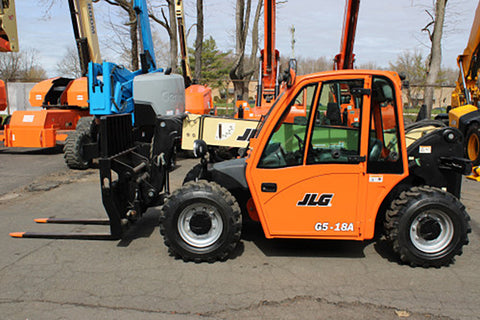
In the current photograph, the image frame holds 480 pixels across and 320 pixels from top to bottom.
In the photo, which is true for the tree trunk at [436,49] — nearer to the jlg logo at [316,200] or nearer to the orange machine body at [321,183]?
the orange machine body at [321,183]

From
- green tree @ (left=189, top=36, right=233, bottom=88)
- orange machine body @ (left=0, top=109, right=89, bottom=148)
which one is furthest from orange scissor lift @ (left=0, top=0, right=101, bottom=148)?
green tree @ (left=189, top=36, right=233, bottom=88)

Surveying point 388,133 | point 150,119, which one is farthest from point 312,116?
point 150,119

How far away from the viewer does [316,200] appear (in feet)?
13.6

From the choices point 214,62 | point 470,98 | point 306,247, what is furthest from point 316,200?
point 214,62

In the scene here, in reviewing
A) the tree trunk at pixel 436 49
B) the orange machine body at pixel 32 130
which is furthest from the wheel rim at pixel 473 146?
the orange machine body at pixel 32 130

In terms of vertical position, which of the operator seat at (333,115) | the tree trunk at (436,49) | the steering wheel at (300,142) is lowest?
the steering wheel at (300,142)

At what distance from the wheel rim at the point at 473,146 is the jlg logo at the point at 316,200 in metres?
7.63

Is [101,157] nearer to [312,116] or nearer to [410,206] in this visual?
[312,116]

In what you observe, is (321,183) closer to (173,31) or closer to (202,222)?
(202,222)

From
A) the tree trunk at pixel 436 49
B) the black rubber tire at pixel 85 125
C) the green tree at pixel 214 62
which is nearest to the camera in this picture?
the black rubber tire at pixel 85 125

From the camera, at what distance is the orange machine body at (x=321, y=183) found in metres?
4.07

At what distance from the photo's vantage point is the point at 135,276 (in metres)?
4.06

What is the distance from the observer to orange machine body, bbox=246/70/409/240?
4.07 metres

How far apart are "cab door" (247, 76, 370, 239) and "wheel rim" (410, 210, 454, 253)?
2.28 feet
